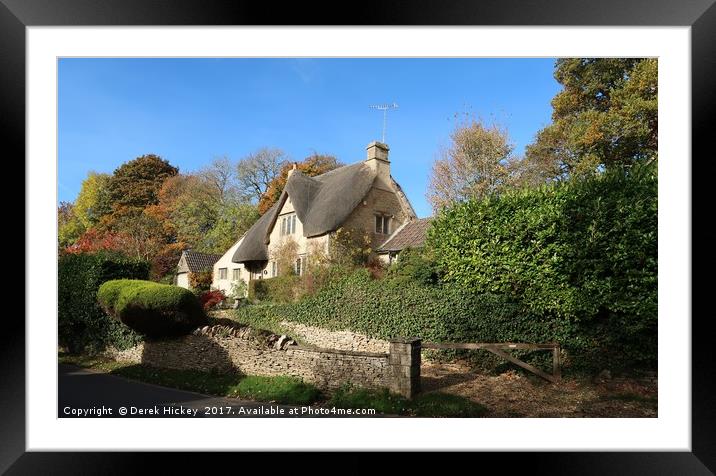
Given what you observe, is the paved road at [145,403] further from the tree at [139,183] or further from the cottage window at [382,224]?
the cottage window at [382,224]

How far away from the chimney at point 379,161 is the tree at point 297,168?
2513 millimetres

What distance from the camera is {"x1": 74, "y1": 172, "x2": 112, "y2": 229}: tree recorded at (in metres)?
9.20

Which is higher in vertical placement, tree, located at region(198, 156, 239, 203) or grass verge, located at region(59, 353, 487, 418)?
tree, located at region(198, 156, 239, 203)

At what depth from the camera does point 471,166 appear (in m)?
13.8

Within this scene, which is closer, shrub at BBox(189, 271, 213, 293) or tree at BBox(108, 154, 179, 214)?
tree at BBox(108, 154, 179, 214)

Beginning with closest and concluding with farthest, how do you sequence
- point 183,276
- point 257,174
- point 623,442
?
point 623,442
point 183,276
point 257,174

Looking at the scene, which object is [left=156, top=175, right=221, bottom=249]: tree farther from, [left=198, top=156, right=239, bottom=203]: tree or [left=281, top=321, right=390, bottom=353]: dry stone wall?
[left=281, top=321, right=390, bottom=353]: dry stone wall

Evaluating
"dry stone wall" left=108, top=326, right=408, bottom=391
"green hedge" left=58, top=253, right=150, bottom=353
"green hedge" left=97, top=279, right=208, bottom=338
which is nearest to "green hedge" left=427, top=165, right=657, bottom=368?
"dry stone wall" left=108, top=326, right=408, bottom=391

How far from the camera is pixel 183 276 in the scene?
13.2 metres

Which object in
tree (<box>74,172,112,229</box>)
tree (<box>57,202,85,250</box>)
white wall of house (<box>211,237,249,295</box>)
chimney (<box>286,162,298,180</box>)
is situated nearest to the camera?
tree (<box>74,172,112,229</box>)

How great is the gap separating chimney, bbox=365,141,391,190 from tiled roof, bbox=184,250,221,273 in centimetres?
679
